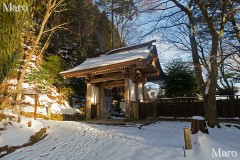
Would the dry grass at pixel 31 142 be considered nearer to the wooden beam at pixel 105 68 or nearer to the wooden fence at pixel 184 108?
the wooden beam at pixel 105 68

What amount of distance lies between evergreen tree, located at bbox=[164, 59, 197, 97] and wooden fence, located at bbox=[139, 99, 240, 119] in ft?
11.5

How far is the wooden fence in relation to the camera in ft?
35.6

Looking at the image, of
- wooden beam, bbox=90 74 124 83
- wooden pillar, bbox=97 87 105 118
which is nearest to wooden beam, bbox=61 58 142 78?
wooden beam, bbox=90 74 124 83

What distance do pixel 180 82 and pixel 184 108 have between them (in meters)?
4.31

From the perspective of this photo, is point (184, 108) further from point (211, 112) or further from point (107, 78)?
point (107, 78)

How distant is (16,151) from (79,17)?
Result: 16415mm

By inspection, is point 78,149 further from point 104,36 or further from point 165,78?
point 104,36

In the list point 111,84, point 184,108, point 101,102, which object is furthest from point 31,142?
point 184,108

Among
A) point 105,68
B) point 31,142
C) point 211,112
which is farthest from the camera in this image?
point 105,68

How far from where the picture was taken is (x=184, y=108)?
39.7 ft

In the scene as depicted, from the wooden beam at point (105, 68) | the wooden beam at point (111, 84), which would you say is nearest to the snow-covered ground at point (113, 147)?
the wooden beam at point (105, 68)

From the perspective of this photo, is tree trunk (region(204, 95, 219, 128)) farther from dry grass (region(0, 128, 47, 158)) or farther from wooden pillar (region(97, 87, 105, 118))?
wooden pillar (region(97, 87, 105, 118))

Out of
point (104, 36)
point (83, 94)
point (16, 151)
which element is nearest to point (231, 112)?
point (16, 151)

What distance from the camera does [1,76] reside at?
5.43 m
